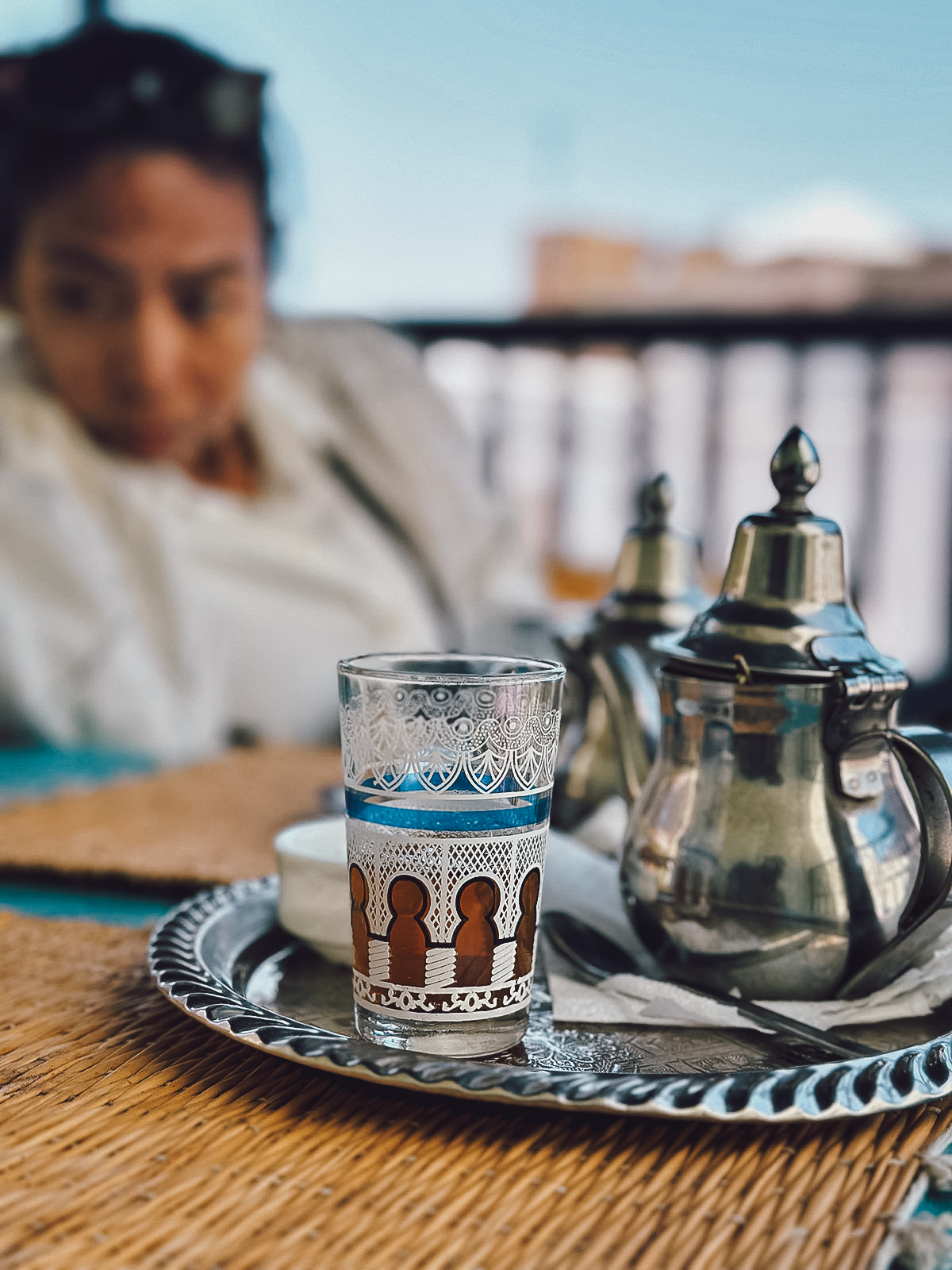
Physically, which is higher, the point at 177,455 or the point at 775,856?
the point at 177,455

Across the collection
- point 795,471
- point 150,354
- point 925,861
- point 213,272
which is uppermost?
point 213,272

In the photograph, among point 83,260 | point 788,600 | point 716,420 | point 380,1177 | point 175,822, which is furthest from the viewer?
point 716,420

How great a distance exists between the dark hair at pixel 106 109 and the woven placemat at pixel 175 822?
3.23ft

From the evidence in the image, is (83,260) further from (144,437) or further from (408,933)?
(408,933)

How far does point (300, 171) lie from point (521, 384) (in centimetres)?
57

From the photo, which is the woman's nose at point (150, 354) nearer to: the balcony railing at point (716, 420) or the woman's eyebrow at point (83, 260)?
the woman's eyebrow at point (83, 260)

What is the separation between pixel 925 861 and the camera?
1.11ft

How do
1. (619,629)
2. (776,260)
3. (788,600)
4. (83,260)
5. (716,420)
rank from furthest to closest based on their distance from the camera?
(776,260), (716,420), (83,260), (619,629), (788,600)

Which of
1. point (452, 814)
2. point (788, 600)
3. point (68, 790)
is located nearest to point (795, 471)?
point (788, 600)

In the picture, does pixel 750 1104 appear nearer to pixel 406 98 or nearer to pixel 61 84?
pixel 61 84

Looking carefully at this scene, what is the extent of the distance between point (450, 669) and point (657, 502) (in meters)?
0.22

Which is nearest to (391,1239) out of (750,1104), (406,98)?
(750,1104)

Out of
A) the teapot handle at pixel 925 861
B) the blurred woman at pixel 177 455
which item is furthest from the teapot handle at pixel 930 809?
the blurred woman at pixel 177 455

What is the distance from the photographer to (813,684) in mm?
352
